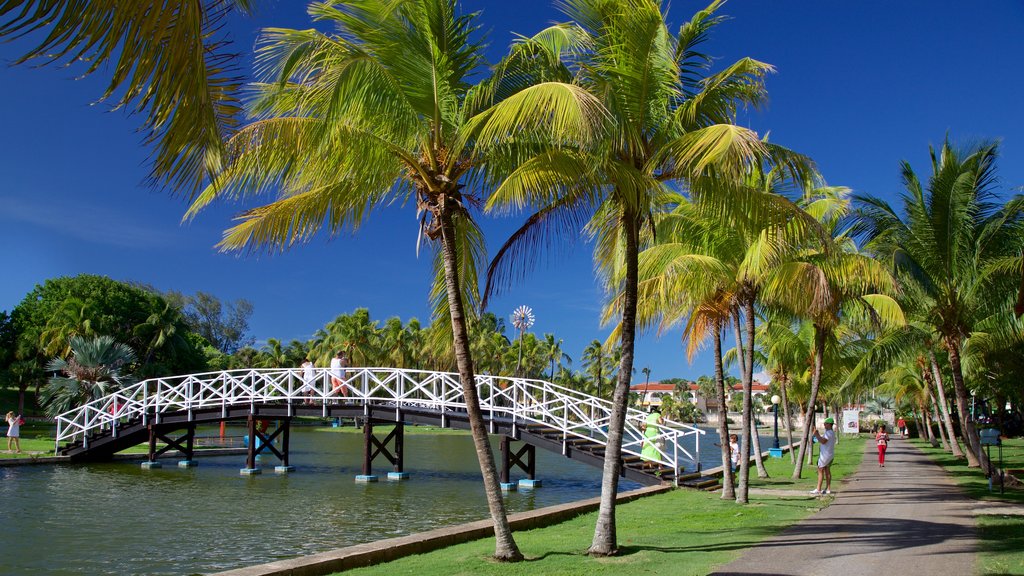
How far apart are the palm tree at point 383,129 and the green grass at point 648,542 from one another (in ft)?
2.17

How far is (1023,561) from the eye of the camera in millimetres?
8039

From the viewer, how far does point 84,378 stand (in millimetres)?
31031

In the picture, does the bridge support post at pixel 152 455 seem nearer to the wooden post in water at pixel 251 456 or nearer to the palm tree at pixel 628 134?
the wooden post in water at pixel 251 456

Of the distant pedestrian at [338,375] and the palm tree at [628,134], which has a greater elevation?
the palm tree at [628,134]

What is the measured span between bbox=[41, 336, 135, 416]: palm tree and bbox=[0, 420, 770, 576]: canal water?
3.81m

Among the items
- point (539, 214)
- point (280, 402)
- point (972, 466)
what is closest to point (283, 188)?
point (539, 214)

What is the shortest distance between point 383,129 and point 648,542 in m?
6.16

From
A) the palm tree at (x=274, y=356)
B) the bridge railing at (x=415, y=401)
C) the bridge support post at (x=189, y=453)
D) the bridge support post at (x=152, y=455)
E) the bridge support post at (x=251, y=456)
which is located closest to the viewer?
the bridge railing at (x=415, y=401)

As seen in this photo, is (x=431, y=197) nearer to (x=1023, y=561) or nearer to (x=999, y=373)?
(x=1023, y=561)

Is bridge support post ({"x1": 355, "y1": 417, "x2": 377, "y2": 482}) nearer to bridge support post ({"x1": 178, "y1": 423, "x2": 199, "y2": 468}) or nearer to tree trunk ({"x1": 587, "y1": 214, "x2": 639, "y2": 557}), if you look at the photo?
bridge support post ({"x1": 178, "y1": 423, "x2": 199, "y2": 468})

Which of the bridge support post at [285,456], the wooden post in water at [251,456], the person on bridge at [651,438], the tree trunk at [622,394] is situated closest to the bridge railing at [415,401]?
the person on bridge at [651,438]

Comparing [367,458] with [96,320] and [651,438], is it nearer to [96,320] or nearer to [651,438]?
[651,438]

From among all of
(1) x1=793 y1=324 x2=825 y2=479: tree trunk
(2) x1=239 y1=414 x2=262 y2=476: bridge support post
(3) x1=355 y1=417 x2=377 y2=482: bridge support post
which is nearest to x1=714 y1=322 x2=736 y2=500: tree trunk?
(1) x1=793 y1=324 x2=825 y2=479: tree trunk

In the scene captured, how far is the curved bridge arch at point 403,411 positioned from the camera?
2002cm
